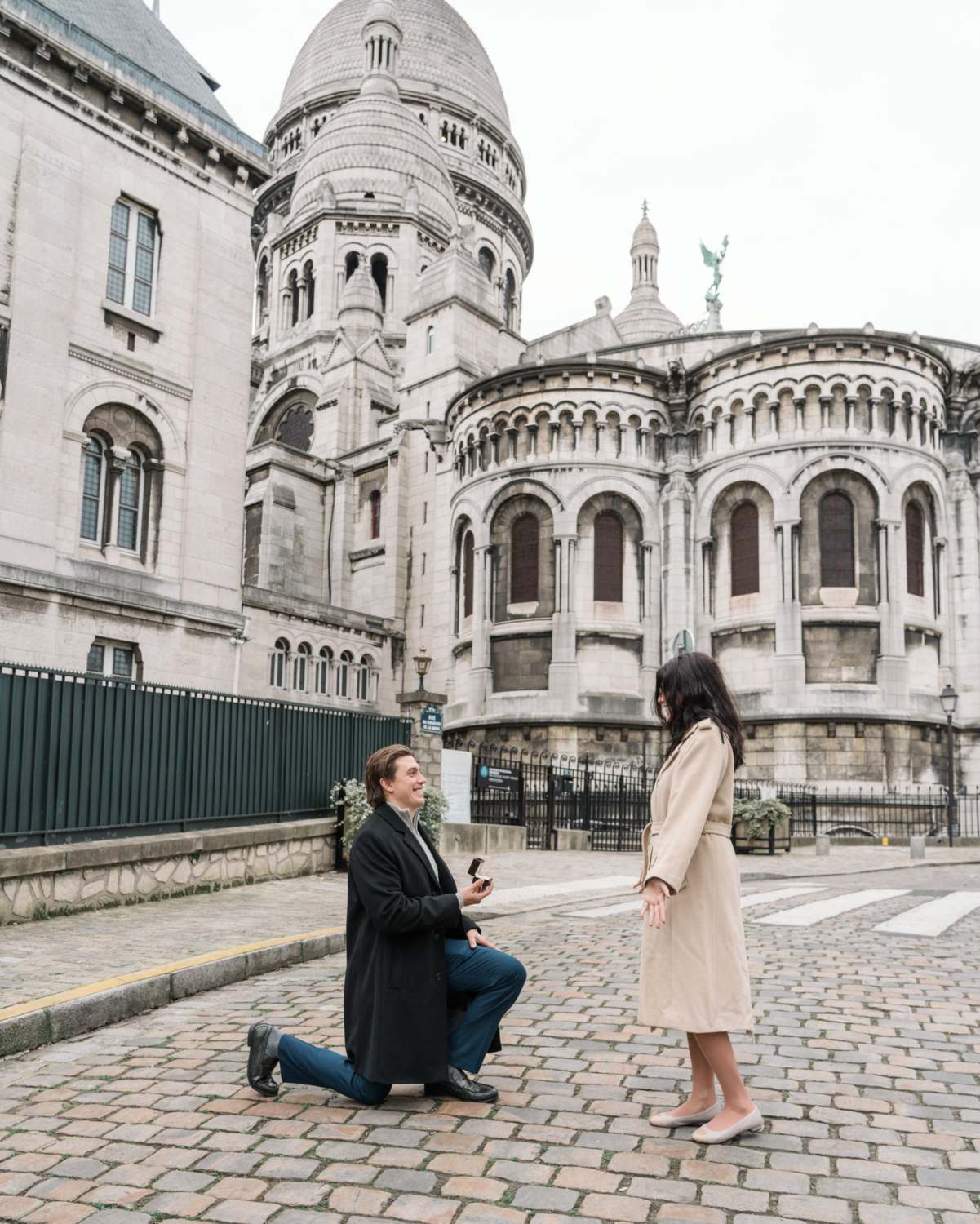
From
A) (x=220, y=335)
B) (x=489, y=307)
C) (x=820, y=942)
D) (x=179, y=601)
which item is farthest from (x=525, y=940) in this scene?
(x=489, y=307)

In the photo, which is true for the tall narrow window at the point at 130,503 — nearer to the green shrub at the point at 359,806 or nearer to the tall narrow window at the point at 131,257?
the tall narrow window at the point at 131,257

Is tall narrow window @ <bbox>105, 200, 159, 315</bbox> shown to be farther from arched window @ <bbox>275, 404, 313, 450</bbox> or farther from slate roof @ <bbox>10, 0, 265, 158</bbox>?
arched window @ <bbox>275, 404, 313, 450</bbox>

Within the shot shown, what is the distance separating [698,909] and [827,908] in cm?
783

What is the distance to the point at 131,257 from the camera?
67.3 ft

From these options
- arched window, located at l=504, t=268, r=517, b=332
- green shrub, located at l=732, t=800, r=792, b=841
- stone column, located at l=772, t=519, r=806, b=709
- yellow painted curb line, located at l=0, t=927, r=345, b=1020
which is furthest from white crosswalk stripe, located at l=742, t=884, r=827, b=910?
arched window, located at l=504, t=268, r=517, b=332

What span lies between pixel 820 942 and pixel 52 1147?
6.52m

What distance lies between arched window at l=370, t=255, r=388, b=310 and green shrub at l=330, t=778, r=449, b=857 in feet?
138

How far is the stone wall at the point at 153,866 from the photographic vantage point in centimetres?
877

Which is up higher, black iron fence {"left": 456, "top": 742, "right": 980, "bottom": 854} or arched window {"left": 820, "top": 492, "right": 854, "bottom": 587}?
arched window {"left": 820, "top": 492, "right": 854, "bottom": 587}

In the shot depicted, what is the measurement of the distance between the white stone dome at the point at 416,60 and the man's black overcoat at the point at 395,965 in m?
68.1

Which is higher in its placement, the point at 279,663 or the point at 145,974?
the point at 279,663

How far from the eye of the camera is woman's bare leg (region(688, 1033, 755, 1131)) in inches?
157

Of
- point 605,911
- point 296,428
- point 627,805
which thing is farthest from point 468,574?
point 605,911

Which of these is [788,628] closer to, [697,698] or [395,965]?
[697,698]
